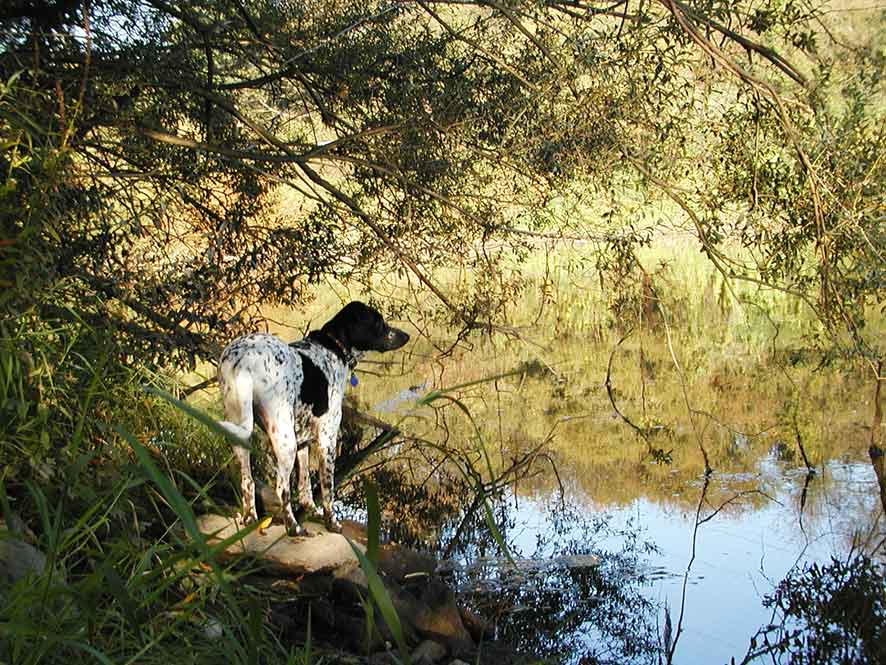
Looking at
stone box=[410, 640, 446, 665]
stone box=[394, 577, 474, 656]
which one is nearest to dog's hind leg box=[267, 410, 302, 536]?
stone box=[394, 577, 474, 656]

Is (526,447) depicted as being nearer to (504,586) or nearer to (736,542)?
(736,542)

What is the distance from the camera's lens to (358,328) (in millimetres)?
6309

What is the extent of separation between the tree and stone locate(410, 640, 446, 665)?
1.95 meters

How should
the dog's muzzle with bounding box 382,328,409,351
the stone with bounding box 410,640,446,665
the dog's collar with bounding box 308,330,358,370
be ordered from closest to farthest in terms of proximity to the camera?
the stone with bounding box 410,640,446,665, the dog's collar with bounding box 308,330,358,370, the dog's muzzle with bounding box 382,328,409,351

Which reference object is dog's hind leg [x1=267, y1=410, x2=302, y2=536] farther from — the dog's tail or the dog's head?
the dog's head

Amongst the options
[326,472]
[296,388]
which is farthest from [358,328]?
[326,472]

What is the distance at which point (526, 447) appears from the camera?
32.7 feet

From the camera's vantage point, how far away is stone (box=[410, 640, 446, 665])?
15.1 feet

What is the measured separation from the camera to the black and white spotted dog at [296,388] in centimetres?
552

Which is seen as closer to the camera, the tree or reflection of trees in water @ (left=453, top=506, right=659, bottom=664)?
the tree

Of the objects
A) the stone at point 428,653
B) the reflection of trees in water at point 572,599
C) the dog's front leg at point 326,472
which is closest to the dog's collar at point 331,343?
the dog's front leg at point 326,472

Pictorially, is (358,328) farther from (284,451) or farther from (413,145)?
(413,145)

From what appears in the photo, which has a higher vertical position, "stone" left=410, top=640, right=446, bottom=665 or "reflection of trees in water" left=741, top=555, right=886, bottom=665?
"reflection of trees in water" left=741, top=555, right=886, bottom=665

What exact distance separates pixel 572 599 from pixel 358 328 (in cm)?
197
